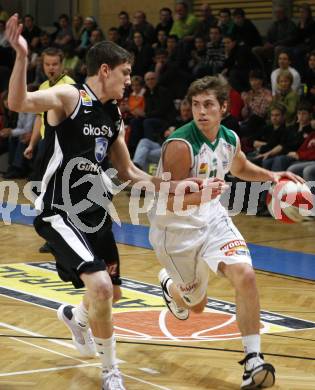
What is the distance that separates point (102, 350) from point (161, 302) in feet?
7.54

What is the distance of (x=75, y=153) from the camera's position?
505 centimetres

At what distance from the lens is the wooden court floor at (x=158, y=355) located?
5.10m

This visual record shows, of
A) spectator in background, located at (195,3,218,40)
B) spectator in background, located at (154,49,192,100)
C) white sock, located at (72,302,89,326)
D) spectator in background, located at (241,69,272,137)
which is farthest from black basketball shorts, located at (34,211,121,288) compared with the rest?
spectator in background, located at (195,3,218,40)

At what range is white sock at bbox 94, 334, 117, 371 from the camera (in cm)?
486

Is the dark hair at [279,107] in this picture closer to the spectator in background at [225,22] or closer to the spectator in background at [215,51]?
the spectator in background at [215,51]

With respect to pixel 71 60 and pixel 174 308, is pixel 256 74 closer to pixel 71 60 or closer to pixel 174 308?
pixel 71 60

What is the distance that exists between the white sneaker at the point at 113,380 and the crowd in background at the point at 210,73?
7.27 metres

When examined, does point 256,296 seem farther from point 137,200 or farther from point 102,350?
point 137,200

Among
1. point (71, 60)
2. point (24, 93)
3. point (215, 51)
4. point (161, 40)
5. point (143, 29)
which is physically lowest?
point (24, 93)

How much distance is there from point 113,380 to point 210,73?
10.9 meters

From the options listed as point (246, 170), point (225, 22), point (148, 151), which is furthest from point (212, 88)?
point (225, 22)

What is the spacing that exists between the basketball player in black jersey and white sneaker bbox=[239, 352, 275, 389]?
73cm

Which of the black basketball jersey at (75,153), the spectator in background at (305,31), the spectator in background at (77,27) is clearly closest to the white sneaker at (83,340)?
the black basketball jersey at (75,153)

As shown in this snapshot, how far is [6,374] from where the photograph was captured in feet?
17.0
